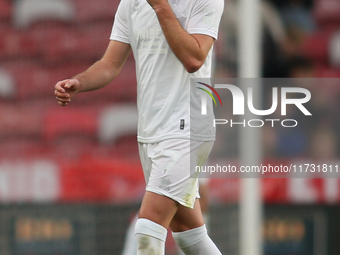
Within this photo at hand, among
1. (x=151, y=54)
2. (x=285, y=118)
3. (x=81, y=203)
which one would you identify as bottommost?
(x=81, y=203)

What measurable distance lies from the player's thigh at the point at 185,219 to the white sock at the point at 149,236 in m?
0.18

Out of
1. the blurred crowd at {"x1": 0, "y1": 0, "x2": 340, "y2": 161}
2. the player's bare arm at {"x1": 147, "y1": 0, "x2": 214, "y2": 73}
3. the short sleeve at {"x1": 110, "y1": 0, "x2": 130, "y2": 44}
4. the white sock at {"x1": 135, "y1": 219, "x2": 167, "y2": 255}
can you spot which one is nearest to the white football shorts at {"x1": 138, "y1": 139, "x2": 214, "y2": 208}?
the white sock at {"x1": 135, "y1": 219, "x2": 167, "y2": 255}

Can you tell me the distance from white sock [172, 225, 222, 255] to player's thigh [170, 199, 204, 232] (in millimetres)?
15

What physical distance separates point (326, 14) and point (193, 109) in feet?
14.2

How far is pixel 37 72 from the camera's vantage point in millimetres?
5266

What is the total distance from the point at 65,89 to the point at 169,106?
1.20 ft

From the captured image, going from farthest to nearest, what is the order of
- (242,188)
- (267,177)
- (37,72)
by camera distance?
(37,72), (267,177), (242,188)

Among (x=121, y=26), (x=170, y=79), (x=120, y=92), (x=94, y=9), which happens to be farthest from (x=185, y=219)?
(x=94, y=9)

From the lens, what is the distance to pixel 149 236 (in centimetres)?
186

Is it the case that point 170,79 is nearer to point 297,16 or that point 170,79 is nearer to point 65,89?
point 65,89

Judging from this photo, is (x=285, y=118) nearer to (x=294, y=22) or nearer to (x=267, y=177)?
(x=267, y=177)

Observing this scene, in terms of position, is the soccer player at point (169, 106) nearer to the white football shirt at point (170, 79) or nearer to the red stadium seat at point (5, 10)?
the white football shirt at point (170, 79)

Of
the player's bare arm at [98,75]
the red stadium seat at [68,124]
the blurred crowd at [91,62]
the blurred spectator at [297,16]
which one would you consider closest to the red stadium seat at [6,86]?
the blurred crowd at [91,62]

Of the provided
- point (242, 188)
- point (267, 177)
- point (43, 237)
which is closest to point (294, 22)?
point (267, 177)
